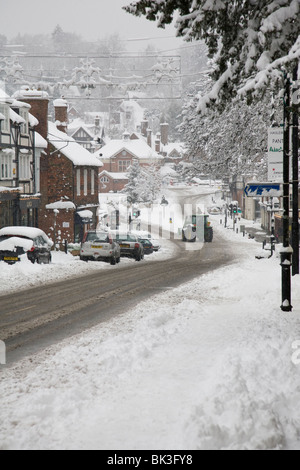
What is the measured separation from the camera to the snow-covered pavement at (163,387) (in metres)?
5.86

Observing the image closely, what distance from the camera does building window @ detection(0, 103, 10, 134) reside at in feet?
105

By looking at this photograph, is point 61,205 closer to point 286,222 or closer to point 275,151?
point 275,151

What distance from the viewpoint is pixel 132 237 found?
105ft

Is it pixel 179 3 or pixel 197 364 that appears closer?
pixel 197 364

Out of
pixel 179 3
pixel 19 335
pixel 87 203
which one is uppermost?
pixel 179 3

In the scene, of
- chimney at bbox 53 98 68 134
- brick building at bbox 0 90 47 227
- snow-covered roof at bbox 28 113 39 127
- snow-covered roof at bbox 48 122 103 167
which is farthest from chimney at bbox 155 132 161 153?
snow-covered roof at bbox 28 113 39 127

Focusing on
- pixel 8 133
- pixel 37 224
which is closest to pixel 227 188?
pixel 37 224

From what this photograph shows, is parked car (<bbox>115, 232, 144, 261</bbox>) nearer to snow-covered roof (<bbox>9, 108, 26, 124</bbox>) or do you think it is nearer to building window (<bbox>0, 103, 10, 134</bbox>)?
building window (<bbox>0, 103, 10, 134</bbox>)

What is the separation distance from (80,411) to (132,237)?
25.5 meters

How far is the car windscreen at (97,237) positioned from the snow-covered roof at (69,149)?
12.2 m

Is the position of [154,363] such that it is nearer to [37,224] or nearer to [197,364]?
[197,364]

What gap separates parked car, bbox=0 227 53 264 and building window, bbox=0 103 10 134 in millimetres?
9849

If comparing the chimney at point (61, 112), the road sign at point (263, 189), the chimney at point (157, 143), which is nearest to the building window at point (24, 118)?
the chimney at point (61, 112)
